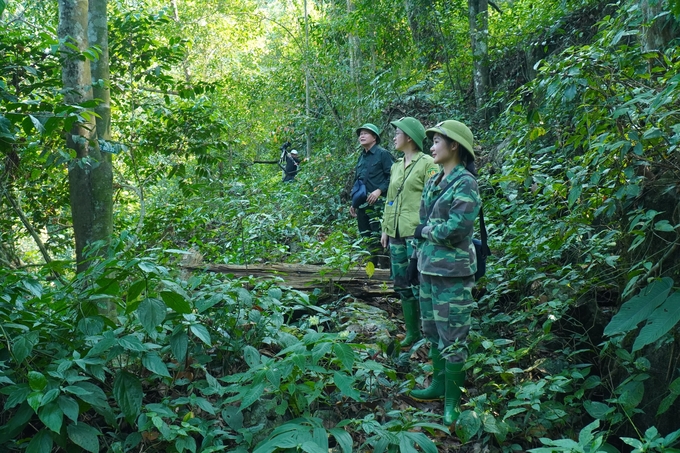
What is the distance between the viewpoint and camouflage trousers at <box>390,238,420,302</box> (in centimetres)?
517

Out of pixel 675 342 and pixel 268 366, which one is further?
pixel 675 342

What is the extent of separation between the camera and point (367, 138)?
23.3 feet

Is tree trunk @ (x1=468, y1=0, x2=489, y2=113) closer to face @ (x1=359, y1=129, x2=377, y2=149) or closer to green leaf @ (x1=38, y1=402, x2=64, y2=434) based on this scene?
face @ (x1=359, y1=129, x2=377, y2=149)

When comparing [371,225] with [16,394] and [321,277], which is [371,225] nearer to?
[321,277]

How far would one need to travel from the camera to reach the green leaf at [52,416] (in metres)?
2.68

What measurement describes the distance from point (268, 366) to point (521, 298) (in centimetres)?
292

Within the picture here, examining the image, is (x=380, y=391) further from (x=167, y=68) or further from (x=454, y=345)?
(x=167, y=68)

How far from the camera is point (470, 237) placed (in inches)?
160

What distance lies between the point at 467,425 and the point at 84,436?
2225mm

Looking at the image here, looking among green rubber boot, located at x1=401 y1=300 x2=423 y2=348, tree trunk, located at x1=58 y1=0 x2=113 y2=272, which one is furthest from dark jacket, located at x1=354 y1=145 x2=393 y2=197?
tree trunk, located at x1=58 y1=0 x2=113 y2=272

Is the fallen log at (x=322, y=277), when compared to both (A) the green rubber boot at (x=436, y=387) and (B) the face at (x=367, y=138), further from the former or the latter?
(A) the green rubber boot at (x=436, y=387)

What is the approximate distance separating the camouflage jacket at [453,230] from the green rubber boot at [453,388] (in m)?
0.66

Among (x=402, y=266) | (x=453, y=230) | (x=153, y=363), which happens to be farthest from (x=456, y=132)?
(x=153, y=363)

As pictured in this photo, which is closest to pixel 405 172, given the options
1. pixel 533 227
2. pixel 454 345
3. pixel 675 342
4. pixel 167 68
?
pixel 533 227
